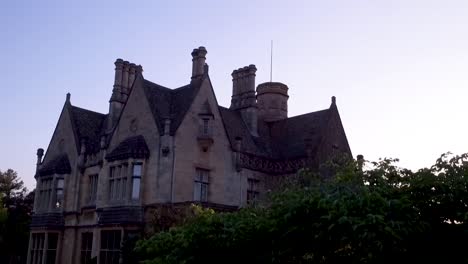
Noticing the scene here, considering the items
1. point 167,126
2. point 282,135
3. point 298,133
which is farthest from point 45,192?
point 298,133

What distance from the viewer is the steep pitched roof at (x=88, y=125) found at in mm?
29719

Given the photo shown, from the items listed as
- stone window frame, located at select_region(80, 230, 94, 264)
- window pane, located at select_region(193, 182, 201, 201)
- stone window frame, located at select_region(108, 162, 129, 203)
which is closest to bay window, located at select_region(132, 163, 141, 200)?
stone window frame, located at select_region(108, 162, 129, 203)

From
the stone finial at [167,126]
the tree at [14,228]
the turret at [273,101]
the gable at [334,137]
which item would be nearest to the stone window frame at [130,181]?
the stone finial at [167,126]

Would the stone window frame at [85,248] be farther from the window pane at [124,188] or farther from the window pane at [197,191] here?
the window pane at [197,191]

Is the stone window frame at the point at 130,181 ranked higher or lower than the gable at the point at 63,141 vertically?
lower

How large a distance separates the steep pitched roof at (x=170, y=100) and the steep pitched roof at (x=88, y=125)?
5021 mm

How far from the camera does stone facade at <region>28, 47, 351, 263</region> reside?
24.2 m

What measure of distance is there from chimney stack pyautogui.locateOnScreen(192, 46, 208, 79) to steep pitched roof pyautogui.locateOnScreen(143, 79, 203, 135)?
61 cm

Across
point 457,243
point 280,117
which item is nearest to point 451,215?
point 457,243

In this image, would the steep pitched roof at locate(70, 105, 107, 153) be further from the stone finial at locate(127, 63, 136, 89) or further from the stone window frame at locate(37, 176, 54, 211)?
the stone finial at locate(127, 63, 136, 89)

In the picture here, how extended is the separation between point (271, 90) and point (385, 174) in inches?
1061

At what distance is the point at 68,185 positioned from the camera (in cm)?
2962

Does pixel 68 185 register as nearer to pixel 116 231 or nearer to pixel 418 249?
pixel 116 231

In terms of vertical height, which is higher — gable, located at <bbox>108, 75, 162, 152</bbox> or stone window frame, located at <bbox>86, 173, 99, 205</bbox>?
gable, located at <bbox>108, 75, 162, 152</bbox>
